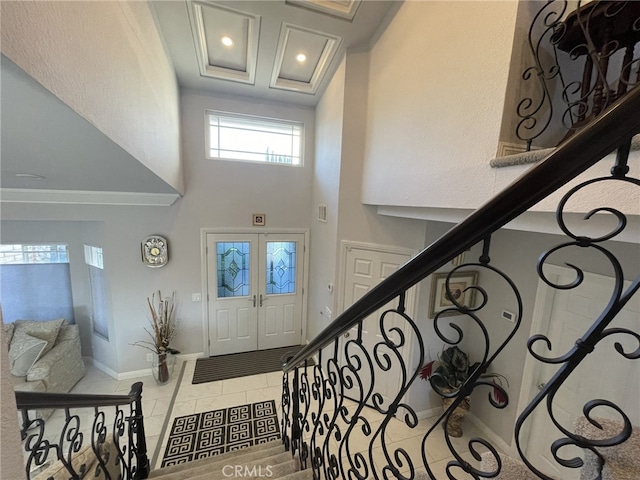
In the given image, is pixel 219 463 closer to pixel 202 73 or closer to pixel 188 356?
pixel 188 356

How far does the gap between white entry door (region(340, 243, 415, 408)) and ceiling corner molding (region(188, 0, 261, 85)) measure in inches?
101

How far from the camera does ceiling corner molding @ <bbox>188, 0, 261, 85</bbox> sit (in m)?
2.41

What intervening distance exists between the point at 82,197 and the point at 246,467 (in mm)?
3404

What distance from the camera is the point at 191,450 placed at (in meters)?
2.61

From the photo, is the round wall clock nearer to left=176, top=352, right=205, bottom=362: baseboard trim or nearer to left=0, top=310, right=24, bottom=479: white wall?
left=176, top=352, right=205, bottom=362: baseboard trim

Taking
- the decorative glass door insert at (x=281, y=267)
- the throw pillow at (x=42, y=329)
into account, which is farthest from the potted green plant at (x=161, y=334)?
the decorative glass door insert at (x=281, y=267)

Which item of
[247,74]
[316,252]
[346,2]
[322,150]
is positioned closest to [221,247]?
[316,252]

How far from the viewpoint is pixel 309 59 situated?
3.19 metres

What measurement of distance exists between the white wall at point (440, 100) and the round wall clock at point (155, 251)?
10.4 feet

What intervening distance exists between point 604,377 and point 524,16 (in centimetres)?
261

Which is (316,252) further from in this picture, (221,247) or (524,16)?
(524,16)

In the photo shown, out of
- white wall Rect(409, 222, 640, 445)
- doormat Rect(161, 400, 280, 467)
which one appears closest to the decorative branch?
doormat Rect(161, 400, 280, 467)

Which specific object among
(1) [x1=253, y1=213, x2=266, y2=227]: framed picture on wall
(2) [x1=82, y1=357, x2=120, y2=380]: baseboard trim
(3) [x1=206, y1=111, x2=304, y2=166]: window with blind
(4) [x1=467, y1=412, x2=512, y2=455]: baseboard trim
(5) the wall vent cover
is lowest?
(2) [x1=82, y1=357, x2=120, y2=380]: baseboard trim

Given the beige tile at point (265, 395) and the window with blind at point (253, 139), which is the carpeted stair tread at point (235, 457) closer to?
the beige tile at point (265, 395)
